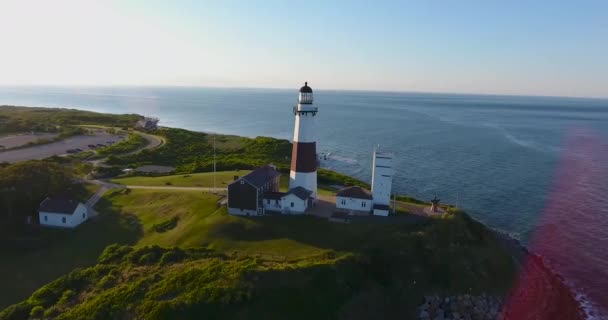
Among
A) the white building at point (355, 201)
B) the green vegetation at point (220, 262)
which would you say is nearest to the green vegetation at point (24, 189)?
the green vegetation at point (220, 262)

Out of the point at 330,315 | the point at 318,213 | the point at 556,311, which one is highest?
the point at 318,213

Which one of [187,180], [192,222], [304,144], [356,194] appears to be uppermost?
[304,144]

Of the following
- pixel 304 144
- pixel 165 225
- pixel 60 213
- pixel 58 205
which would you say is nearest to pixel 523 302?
pixel 304 144

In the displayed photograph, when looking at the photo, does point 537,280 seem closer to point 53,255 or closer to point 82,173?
point 53,255

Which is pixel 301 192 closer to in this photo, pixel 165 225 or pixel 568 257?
pixel 165 225

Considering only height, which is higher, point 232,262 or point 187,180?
point 187,180

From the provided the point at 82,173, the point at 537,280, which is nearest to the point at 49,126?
the point at 82,173
